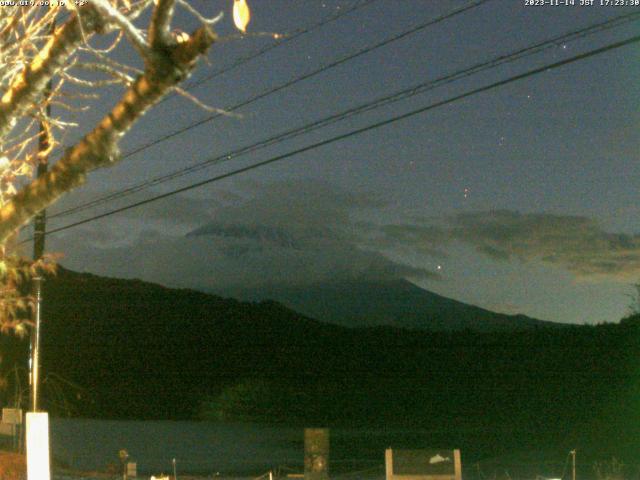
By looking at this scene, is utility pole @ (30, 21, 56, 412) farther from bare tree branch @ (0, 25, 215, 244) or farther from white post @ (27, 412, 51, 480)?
bare tree branch @ (0, 25, 215, 244)

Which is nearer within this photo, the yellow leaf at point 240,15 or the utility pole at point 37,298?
the yellow leaf at point 240,15

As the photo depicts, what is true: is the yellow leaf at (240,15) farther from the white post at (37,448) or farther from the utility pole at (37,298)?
the utility pole at (37,298)

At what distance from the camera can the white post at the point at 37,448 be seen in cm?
1031

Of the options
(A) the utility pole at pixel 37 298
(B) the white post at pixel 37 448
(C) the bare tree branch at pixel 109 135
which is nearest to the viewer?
(C) the bare tree branch at pixel 109 135

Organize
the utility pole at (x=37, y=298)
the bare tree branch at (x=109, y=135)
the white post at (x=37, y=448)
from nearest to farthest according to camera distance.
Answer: the bare tree branch at (x=109, y=135) < the white post at (x=37, y=448) < the utility pole at (x=37, y=298)

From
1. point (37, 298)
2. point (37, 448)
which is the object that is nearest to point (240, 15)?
point (37, 448)

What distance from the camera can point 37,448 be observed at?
10453 mm

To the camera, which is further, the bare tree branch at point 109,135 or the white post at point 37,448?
the white post at point 37,448

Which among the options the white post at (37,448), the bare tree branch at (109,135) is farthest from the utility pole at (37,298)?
the bare tree branch at (109,135)

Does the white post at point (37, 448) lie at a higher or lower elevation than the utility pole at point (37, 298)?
lower

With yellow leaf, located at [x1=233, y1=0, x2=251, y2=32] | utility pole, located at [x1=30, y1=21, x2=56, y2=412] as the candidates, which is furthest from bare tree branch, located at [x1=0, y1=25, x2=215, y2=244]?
utility pole, located at [x1=30, y1=21, x2=56, y2=412]

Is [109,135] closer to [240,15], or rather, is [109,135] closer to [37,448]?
[240,15]

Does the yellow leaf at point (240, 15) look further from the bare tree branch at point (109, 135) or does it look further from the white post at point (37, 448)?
the white post at point (37, 448)

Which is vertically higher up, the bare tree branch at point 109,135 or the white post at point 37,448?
the bare tree branch at point 109,135
